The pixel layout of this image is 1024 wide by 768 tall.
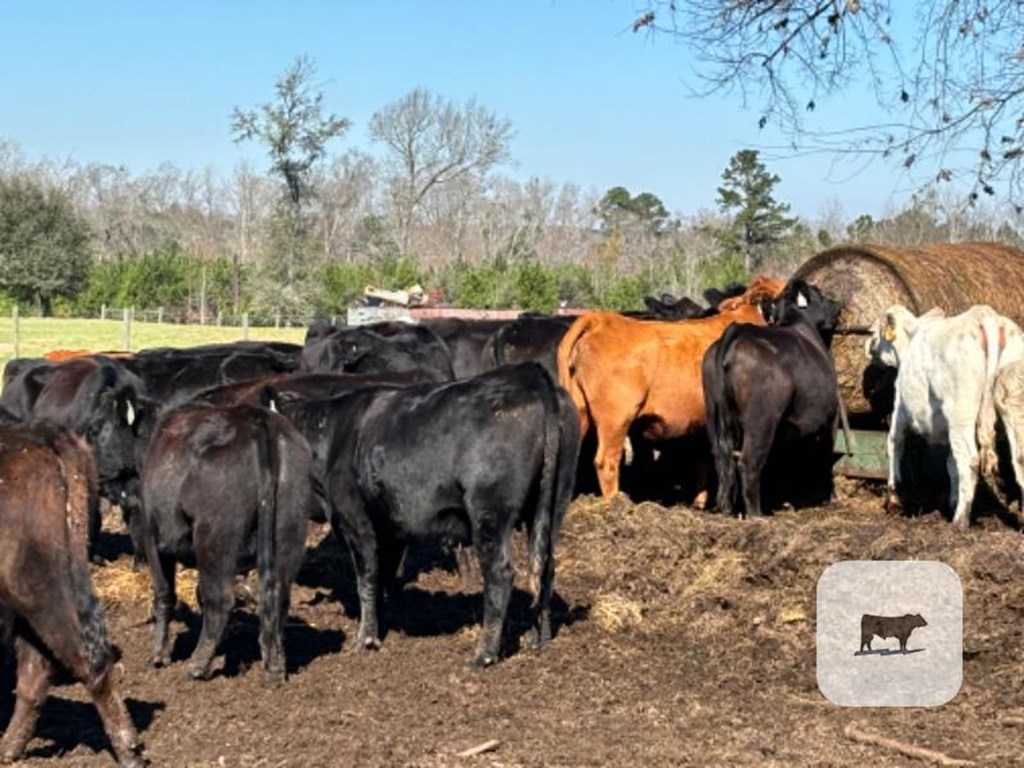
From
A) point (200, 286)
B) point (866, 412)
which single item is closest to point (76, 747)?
point (866, 412)

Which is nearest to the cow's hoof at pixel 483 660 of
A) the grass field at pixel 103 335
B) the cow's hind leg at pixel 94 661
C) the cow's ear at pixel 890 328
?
the cow's hind leg at pixel 94 661

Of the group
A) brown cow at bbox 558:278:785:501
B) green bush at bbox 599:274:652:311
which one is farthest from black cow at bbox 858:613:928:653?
green bush at bbox 599:274:652:311

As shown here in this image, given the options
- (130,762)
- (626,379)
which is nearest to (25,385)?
(626,379)

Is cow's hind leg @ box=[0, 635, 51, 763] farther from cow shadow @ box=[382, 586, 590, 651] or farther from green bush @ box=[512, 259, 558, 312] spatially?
green bush @ box=[512, 259, 558, 312]

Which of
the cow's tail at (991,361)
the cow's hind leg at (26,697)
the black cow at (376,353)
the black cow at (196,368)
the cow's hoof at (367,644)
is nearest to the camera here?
the cow's hind leg at (26,697)

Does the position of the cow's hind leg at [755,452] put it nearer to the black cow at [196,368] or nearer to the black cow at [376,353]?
the black cow at [376,353]

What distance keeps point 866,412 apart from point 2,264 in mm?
50707

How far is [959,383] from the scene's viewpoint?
1091cm

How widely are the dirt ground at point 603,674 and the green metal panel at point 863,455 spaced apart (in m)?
2.14

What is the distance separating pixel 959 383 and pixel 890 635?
15.9ft

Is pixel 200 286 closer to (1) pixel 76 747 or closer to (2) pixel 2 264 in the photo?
(2) pixel 2 264

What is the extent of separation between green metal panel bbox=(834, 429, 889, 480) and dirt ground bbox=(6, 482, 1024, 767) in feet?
7.03

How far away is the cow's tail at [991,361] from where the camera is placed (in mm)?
10672

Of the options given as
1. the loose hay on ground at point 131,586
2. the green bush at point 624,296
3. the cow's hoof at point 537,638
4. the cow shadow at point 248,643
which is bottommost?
the cow shadow at point 248,643
